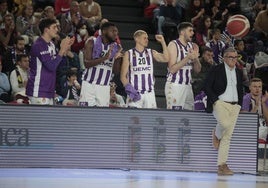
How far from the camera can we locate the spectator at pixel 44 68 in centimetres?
1295

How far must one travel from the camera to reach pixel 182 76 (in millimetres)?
13797

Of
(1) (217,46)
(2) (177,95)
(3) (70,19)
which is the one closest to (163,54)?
(2) (177,95)

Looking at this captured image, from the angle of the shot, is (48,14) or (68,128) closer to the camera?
(68,128)

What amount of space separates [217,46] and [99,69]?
21.0ft

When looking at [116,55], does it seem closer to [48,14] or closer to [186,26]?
[186,26]

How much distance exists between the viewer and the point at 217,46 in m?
19.2

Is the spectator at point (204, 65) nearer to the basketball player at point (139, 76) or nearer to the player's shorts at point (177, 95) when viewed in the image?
the player's shorts at point (177, 95)

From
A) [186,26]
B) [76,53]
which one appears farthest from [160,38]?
[76,53]

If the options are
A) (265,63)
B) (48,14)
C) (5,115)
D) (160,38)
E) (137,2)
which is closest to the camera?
(5,115)

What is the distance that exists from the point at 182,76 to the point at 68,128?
239 centimetres

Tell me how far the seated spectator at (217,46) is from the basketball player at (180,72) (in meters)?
5.15

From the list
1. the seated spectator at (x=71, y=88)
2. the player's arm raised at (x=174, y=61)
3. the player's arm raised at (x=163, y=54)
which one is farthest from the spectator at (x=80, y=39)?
the player's arm raised at (x=174, y=61)

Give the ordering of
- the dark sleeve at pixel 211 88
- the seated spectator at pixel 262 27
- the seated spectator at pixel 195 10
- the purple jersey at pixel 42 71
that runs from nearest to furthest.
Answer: the purple jersey at pixel 42 71
the dark sleeve at pixel 211 88
the seated spectator at pixel 262 27
the seated spectator at pixel 195 10

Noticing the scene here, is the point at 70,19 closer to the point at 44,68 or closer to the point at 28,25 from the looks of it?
the point at 28,25
